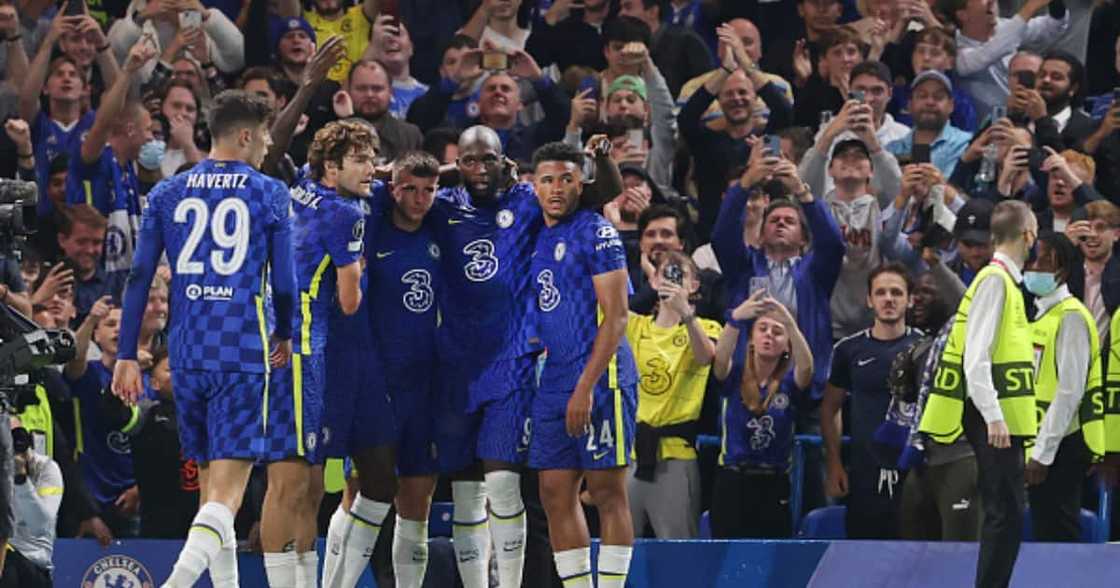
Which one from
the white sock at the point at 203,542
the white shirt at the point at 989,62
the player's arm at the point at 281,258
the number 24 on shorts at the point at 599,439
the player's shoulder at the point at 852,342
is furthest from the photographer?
the white shirt at the point at 989,62

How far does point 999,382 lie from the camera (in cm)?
1194

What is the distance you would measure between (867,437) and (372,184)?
157 inches

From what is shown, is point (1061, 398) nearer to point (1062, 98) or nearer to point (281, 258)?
point (1062, 98)

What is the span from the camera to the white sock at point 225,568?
10453mm

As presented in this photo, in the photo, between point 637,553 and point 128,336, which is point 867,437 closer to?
point 637,553

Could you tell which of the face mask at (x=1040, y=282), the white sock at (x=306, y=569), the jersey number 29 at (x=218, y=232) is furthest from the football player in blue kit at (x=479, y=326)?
the face mask at (x=1040, y=282)

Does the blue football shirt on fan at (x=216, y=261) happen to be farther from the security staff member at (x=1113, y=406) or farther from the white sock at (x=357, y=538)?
the security staff member at (x=1113, y=406)

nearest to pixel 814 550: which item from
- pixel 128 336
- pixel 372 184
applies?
pixel 372 184

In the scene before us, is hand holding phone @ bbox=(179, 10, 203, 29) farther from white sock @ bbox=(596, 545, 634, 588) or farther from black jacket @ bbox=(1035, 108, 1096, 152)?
white sock @ bbox=(596, 545, 634, 588)

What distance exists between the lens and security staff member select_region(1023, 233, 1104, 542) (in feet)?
42.2

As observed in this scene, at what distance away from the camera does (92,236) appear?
15352mm

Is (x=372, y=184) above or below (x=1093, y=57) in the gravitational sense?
below

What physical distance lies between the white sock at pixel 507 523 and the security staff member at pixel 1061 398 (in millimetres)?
3425

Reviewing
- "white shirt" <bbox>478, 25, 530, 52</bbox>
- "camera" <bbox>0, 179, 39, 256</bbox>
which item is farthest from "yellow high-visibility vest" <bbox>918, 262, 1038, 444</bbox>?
"white shirt" <bbox>478, 25, 530, 52</bbox>
